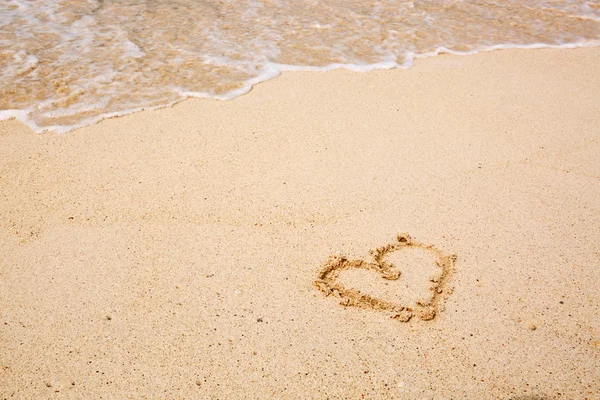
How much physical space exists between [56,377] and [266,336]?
0.83 metres

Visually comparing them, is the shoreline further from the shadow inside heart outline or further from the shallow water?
the shadow inside heart outline

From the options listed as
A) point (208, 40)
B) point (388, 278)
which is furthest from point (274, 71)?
point (388, 278)

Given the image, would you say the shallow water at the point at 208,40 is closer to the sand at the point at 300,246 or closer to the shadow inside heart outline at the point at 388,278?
the sand at the point at 300,246

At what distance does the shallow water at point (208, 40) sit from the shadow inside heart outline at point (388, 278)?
2075 mm

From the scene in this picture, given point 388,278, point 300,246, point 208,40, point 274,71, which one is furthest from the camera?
point 208,40

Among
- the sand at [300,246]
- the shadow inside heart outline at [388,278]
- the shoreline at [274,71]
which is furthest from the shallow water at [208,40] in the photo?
the shadow inside heart outline at [388,278]

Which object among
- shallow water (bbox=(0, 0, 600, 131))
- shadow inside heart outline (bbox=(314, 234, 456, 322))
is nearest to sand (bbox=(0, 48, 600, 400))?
shadow inside heart outline (bbox=(314, 234, 456, 322))

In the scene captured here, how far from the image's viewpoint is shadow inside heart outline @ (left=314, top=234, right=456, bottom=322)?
2242 millimetres

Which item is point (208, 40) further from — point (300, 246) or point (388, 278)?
point (388, 278)

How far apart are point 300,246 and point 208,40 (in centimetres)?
315

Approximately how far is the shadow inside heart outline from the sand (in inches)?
1.1

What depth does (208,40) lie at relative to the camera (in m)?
4.97

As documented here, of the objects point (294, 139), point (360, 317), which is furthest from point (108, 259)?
point (294, 139)

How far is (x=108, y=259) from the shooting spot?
2.47m
